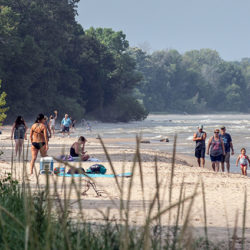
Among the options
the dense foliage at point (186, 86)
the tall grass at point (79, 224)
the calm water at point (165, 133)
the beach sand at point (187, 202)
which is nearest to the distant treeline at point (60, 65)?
the calm water at point (165, 133)

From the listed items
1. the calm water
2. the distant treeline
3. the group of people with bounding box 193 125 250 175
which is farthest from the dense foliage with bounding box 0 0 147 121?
the group of people with bounding box 193 125 250 175

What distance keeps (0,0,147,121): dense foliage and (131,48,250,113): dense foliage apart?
192 ft

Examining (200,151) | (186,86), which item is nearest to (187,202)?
(200,151)

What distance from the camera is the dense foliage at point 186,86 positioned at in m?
140

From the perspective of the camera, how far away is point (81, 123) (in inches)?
2496

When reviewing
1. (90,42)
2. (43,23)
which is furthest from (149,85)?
(43,23)

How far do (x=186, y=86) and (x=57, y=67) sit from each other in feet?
299

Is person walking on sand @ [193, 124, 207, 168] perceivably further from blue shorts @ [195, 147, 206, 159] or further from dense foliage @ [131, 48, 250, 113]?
dense foliage @ [131, 48, 250, 113]

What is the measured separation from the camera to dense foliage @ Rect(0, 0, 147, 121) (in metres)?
53.6

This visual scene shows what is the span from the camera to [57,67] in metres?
61.4

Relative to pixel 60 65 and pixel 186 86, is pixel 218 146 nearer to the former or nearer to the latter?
pixel 60 65

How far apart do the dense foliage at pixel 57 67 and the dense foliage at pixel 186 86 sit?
58.6 metres

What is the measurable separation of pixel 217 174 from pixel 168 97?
128m

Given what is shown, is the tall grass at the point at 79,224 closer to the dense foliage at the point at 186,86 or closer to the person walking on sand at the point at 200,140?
the person walking on sand at the point at 200,140
